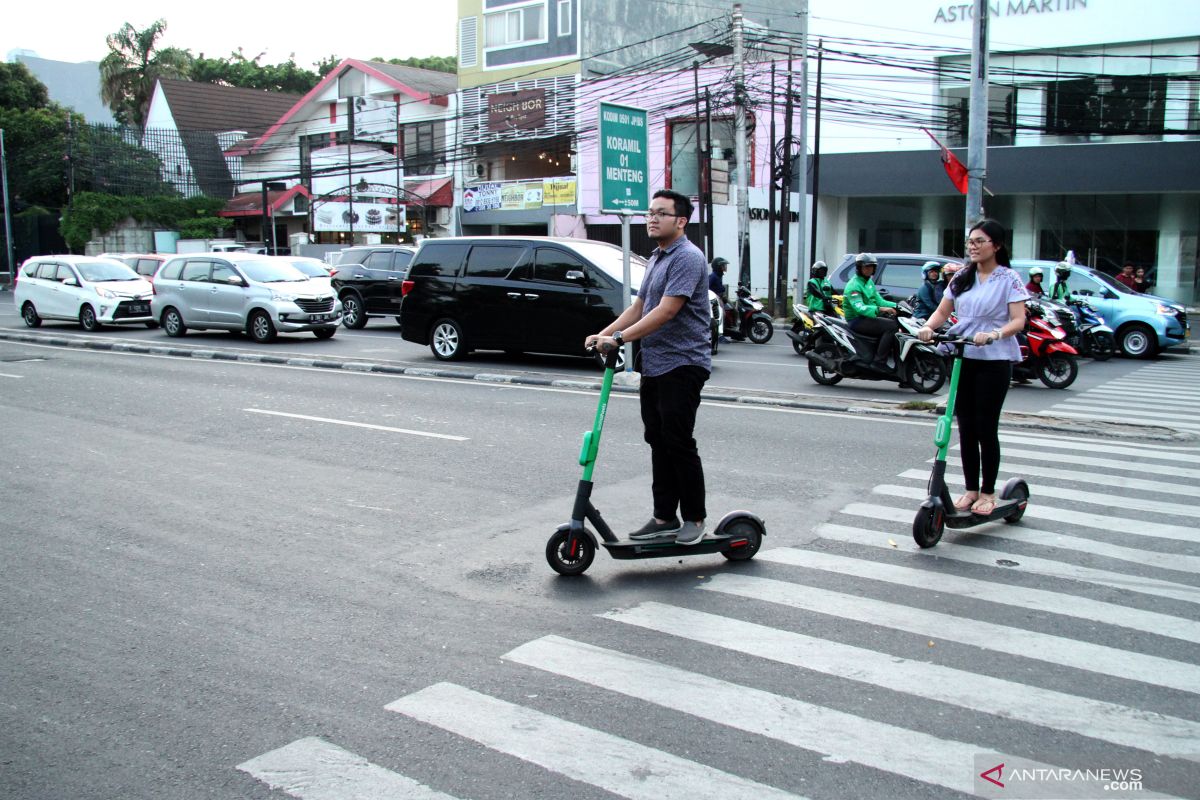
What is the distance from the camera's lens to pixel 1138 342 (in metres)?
17.5

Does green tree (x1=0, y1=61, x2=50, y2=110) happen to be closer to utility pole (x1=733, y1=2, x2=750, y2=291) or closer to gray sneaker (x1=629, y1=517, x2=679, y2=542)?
utility pole (x1=733, y1=2, x2=750, y2=291)

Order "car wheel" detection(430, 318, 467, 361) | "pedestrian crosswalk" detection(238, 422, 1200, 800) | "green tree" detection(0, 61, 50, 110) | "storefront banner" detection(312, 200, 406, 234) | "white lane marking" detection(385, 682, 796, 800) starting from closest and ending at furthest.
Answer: "white lane marking" detection(385, 682, 796, 800)
"pedestrian crosswalk" detection(238, 422, 1200, 800)
"car wheel" detection(430, 318, 467, 361)
"storefront banner" detection(312, 200, 406, 234)
"green tree" detection(0, 61, 50, 110)

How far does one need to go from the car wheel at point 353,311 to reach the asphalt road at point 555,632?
47.0ft

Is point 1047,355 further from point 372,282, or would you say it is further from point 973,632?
point 372,282

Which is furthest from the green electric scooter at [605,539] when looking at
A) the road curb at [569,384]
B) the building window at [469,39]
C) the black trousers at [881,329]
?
the building window at [469,39]

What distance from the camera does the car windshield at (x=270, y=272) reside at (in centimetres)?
1898

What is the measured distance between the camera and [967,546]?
591 cm

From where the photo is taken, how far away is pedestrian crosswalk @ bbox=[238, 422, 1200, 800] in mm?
3340

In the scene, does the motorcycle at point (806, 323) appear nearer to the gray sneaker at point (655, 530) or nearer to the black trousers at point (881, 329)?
the black trousers at point (881, 329)

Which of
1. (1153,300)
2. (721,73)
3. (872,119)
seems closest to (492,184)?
(721,73)

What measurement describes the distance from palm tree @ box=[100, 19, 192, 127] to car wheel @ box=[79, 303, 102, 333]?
1539 inches

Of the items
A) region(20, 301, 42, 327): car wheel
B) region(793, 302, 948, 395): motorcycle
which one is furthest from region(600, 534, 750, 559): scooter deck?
region(20, 301, 42, 327): car wheel

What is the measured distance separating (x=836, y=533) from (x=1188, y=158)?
25400mm

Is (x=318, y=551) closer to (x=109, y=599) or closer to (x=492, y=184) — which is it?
(x=109, y=599)
